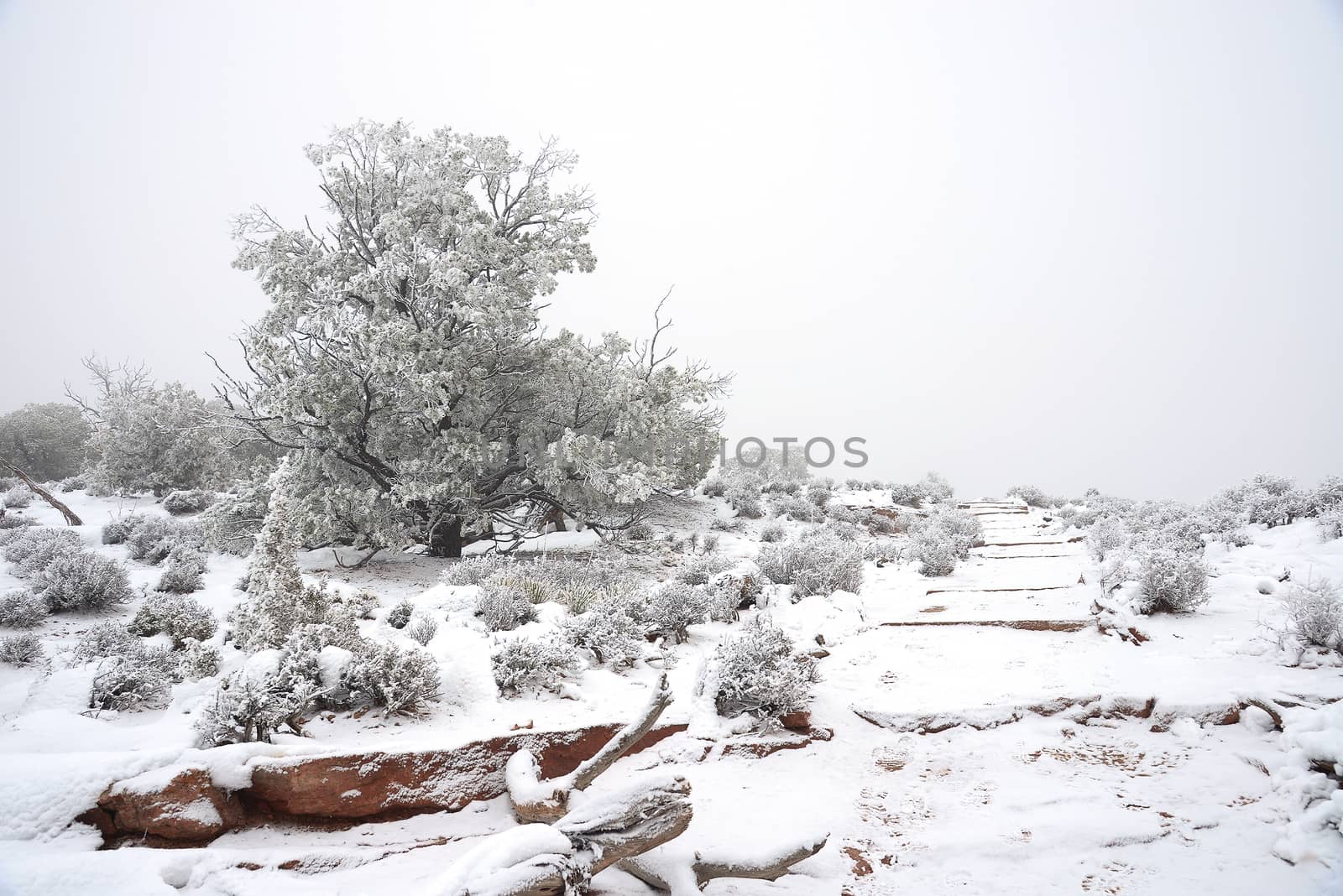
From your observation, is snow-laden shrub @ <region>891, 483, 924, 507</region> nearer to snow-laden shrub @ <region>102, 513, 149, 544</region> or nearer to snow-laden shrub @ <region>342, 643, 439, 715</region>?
snow-laden shrub @ <region>342, 643, 439, 715</region>

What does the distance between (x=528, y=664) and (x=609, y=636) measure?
1063 mm

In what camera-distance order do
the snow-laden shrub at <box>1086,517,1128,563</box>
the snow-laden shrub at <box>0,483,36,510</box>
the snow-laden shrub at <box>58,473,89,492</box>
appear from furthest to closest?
the snow-laden shrub at <box>58,473,89,492</box> → the snow-laden shrub at <box>0,483,36,510</box> → the snow-laden shrub at <box>1086,517,1128,563</box>

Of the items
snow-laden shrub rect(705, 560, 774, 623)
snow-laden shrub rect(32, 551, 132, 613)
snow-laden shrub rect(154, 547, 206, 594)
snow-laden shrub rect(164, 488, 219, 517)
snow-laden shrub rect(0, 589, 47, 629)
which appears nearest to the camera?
snow-laden shrub rect(0, 589, 47, 629)

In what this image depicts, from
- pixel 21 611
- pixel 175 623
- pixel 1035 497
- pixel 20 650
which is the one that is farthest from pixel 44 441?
pixel 1035 497

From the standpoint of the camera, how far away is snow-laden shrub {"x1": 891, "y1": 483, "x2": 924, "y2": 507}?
22433 millimetres

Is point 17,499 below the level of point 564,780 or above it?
above

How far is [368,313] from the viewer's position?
11805mm

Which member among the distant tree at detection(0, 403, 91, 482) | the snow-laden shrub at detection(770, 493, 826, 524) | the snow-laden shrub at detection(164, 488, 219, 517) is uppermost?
the distant tree at detection(0, 403, 91, 482)

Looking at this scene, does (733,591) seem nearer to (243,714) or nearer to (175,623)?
(243,714)

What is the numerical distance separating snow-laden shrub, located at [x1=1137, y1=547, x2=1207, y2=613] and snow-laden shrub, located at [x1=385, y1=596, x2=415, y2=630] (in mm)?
7398

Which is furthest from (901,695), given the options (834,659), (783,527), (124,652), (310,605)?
(783,527)

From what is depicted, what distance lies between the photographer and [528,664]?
4688mm

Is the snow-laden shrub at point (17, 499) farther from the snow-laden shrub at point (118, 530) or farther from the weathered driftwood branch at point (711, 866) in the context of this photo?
the weathered driftwood branch at point (711, 866)

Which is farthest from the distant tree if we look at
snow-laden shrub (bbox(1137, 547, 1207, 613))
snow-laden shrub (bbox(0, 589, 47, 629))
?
snow-laden shrub (bbox(1137, 547, 1207, 613))
